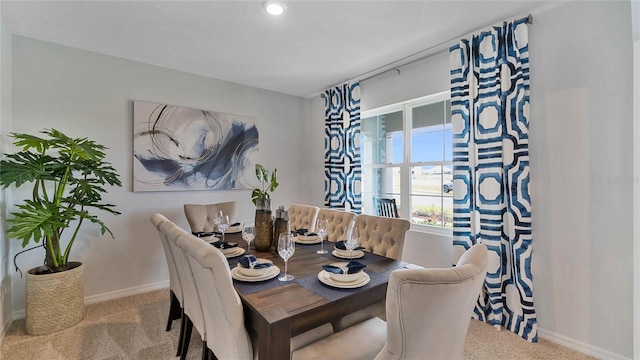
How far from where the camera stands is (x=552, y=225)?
2.18 meters

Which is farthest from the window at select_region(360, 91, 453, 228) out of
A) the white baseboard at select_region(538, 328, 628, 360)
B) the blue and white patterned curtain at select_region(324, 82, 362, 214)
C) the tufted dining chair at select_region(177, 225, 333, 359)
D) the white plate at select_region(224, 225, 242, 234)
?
the tufted dining chair at select_region(177, 225, 333, 359)

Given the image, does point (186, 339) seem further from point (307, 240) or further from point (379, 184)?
point (379, 184)

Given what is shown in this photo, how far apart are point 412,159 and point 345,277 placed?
7.07 feet

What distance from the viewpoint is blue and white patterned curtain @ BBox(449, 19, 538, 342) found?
2225 millimetres

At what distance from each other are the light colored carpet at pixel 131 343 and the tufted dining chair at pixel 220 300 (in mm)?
947

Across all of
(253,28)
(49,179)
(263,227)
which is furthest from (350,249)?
(49,179)

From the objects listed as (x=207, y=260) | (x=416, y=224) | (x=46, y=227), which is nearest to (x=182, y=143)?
(x=46, y=227)

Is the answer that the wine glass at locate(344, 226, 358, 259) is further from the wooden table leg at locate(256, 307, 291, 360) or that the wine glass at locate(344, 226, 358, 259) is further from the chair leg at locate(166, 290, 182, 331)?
the chair leg at locate(166, 290, 182, 331)

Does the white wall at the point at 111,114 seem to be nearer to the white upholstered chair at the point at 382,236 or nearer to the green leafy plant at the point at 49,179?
the green leafy plant at the point at 49,179

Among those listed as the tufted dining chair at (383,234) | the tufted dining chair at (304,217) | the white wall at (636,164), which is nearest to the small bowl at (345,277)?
the tufted dining chair at (383,234)

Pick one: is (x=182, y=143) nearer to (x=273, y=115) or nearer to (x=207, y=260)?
(x=273, y=115)

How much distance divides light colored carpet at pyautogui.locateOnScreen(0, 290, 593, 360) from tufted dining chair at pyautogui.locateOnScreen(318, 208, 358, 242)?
4.18ft

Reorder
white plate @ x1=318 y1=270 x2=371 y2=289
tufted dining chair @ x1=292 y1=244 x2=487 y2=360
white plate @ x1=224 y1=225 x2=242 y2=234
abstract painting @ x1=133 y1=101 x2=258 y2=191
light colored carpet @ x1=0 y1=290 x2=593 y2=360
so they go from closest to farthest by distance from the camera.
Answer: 1. tufted dining chair @ x1=292 y1=244 x2=487 y2=360
2. white plate @ x1=318 y1=270 x2=371 y2=289
3. light colored carpet @ x1=0 y1=290 x2=593 y2=360
4. white plate @ x1=224 y1=225 x2=242 y2=234
5. abstract painting @ x1=133 y1=101 x2=258 y2=191

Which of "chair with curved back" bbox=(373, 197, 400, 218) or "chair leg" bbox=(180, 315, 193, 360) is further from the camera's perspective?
"chair with curved back" bbox=(373, 197, 400, 218)
